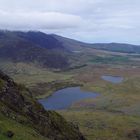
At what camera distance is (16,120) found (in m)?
61.7

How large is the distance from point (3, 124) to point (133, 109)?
128 m

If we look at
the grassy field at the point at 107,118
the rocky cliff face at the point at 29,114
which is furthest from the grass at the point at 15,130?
the grassy field at the point at 107,118

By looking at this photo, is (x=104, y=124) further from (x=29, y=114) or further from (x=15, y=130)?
(x=15, y=130)

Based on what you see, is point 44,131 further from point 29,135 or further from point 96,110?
point 96,110

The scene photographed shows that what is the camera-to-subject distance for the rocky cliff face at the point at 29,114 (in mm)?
64581

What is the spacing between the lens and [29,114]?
229ft

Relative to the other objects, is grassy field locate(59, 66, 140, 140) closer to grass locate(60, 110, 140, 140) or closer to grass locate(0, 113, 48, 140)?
grass locate(60, 110, 140, 140)

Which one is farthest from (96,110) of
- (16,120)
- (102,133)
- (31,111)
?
(16,120)

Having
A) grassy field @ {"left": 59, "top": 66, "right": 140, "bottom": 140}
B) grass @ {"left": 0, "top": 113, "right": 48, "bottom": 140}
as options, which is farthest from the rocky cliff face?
grassy field @ {"left": 59, "top": 66, "right": 140, "bottom": 140}

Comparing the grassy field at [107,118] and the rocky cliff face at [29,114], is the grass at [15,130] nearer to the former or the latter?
the rocky cliff face at [29,114]

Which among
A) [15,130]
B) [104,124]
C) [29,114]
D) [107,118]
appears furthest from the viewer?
[107,118]

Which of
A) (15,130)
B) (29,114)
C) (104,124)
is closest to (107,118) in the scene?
(104,124)

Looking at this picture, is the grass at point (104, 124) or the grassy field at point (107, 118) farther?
the grassy field at point (107, 118)

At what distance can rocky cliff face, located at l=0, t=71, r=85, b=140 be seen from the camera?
212 feet
